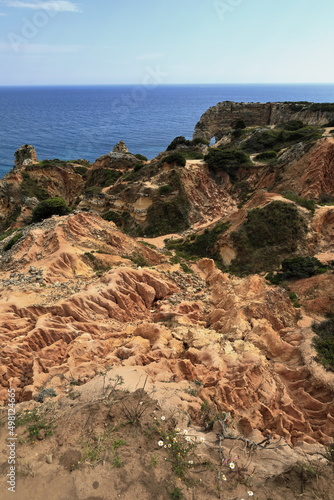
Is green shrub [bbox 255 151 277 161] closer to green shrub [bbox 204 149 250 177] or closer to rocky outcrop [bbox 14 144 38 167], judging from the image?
green shrub [bbox 204 149 250 177]

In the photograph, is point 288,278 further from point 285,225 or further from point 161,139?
point 161,139

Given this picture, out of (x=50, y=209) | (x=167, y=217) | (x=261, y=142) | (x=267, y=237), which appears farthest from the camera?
(x=261, y=142)

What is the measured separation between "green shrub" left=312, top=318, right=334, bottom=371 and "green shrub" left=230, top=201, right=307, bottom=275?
951cm

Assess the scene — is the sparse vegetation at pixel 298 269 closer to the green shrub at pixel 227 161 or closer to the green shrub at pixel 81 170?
the green shrub at pixel 227 161

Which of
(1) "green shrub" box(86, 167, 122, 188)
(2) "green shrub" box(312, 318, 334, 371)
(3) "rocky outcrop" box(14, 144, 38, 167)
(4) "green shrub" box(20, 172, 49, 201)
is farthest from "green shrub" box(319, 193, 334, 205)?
(3) "rocky outcrop" box(14, 144, 38, 167)

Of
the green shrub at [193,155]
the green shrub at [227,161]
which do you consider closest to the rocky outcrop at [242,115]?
the green shrub at [193,155]

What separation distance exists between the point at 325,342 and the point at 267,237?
14494 millimetres

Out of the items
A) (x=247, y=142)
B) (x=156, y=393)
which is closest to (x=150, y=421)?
(x=156, y=393)

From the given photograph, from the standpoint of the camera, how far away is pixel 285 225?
28.3 meters

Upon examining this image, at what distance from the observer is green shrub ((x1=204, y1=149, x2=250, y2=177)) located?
45156 mm

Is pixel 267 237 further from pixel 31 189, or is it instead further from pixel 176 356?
pixel 31 189

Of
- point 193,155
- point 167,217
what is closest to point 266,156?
point 193,155

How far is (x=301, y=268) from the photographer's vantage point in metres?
22.6

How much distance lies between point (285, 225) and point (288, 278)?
7.19 meters
